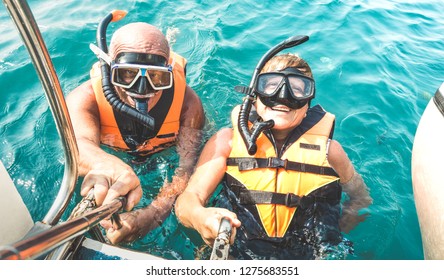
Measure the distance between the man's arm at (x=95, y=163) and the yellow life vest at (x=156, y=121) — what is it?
9 centimetres

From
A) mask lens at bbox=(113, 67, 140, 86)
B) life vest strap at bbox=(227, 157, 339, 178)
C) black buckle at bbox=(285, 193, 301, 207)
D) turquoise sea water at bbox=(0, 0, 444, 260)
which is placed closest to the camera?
black buckle at bbox=(285, 193, 301, 207)

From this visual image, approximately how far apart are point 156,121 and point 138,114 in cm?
53

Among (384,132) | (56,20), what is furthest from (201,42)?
(384,132)

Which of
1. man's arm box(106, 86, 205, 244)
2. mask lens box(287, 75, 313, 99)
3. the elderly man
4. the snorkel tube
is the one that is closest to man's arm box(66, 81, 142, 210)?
the elderly man

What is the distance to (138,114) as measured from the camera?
2.74 m

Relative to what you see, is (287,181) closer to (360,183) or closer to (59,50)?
(360,183)

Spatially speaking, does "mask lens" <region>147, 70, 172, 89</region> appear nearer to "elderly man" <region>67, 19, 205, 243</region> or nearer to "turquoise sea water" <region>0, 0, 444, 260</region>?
"elderly man" <region>67, 19, 205, 243</region>

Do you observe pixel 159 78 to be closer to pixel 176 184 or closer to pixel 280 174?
pixel 176 184

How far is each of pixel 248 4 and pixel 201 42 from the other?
86.9 inches

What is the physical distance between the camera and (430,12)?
8.09 m

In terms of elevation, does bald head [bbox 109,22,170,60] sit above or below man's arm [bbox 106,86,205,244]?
above

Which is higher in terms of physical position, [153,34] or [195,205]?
[153,34]

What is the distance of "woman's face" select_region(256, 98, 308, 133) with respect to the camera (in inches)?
101

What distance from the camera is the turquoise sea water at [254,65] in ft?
10.6
